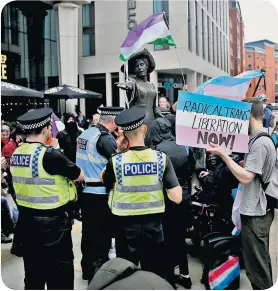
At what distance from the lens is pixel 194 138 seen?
3.46 metres

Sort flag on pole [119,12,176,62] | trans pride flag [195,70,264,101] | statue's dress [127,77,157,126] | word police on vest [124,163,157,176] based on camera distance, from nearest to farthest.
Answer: word police on vest [124,163,157,176]
trans pride flag [195,70,264,101]
statue's dress [127,77,157,126]
flag on pole [119,12,176,62]

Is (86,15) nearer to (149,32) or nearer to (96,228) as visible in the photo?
(149,32)

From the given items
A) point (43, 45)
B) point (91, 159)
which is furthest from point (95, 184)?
point (43, 45)

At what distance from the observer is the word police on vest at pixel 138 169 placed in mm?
3113

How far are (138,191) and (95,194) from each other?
132cm

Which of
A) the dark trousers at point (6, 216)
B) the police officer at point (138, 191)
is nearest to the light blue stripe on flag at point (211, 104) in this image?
the police officer at point (138, 191)

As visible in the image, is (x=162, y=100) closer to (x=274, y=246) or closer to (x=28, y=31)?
(x=274, y=246)

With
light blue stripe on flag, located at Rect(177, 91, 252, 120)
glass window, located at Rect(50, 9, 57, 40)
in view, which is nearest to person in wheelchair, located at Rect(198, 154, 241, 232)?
light blue stripe on flag, located at Rect(177, 91, 252, 120)

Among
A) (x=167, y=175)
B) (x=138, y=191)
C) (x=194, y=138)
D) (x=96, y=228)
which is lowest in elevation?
(x=96, y=228)

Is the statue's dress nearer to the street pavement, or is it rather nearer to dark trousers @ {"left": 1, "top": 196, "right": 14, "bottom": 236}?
the street pavement

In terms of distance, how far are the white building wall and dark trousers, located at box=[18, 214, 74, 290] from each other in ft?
79.4

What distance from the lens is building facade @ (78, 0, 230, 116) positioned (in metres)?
26.9

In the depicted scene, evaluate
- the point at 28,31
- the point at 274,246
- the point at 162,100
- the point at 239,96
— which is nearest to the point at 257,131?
the point at 239,96

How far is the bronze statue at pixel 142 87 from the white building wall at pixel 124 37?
71.5ft
